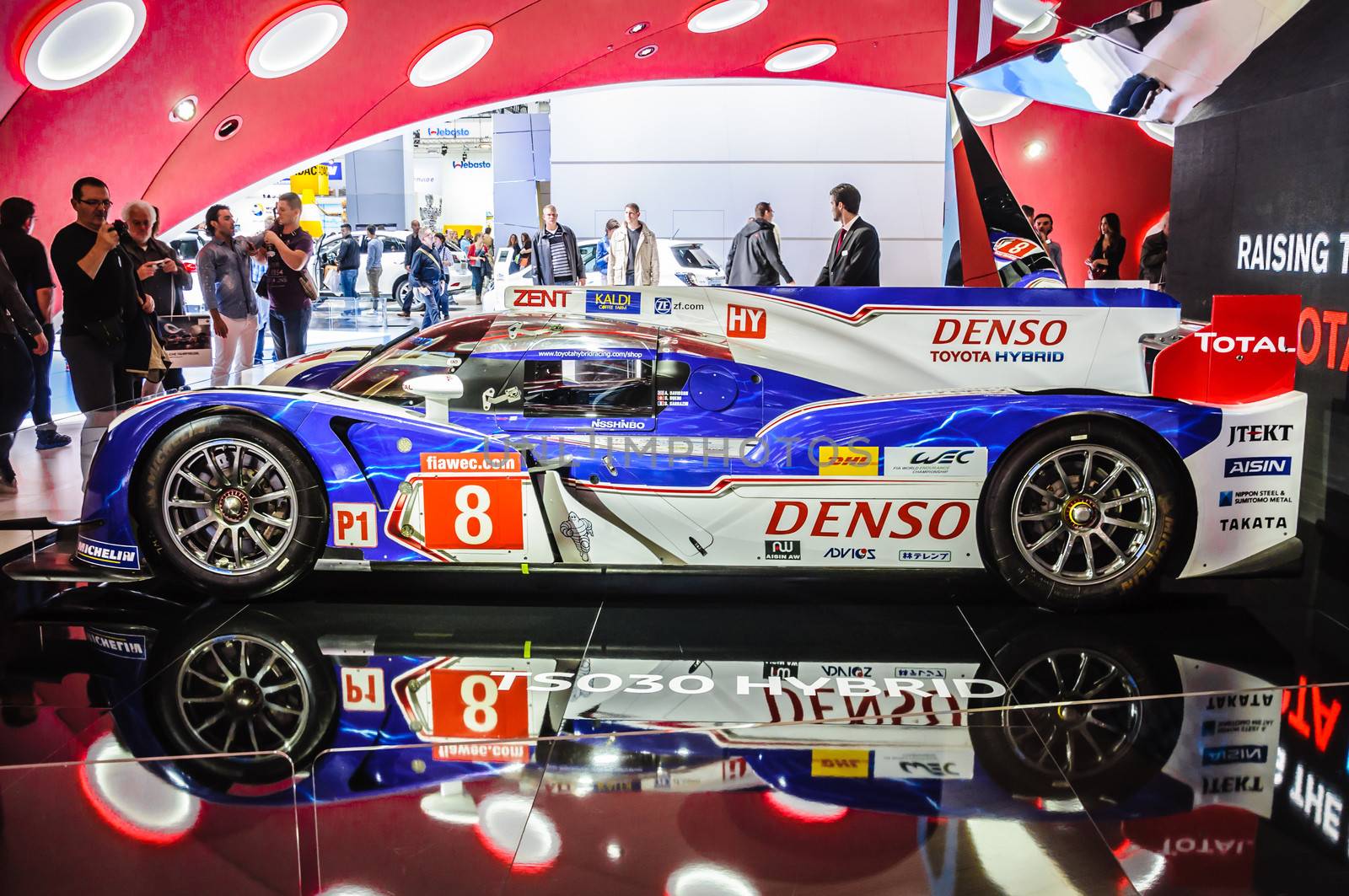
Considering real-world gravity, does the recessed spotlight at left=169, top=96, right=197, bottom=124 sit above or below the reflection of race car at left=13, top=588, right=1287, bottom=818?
above

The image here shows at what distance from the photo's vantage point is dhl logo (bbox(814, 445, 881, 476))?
365 cm

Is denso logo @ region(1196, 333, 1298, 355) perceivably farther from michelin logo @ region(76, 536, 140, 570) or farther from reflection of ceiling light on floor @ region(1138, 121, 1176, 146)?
reflection of ceiling light on floor @ region(1138, 121, 1176, 146)

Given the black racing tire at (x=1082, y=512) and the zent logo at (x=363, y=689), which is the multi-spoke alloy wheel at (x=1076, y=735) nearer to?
the black racing tire at (x=1082, y=512)

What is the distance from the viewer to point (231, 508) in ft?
12.5

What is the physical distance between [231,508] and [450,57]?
672 cm

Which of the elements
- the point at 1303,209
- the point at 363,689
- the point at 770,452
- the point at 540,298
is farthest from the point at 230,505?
the point at 1303,209

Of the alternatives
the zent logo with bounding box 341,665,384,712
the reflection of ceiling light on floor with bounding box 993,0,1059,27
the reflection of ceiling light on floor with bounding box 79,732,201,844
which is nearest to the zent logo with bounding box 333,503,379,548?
the zent logo with bounding box 341,665,384,712

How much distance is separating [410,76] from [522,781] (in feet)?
27.8

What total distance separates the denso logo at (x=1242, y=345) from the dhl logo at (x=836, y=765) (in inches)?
91.5

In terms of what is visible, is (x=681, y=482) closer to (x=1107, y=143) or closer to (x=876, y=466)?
(x=876, y=466)

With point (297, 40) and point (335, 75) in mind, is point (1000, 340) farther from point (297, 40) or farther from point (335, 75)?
point (335, 75)

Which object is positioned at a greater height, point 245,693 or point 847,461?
point 847,461

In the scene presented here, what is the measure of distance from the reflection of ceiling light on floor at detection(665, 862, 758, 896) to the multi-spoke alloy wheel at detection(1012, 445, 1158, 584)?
203cm

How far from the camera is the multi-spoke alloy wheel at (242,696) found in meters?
2.95
